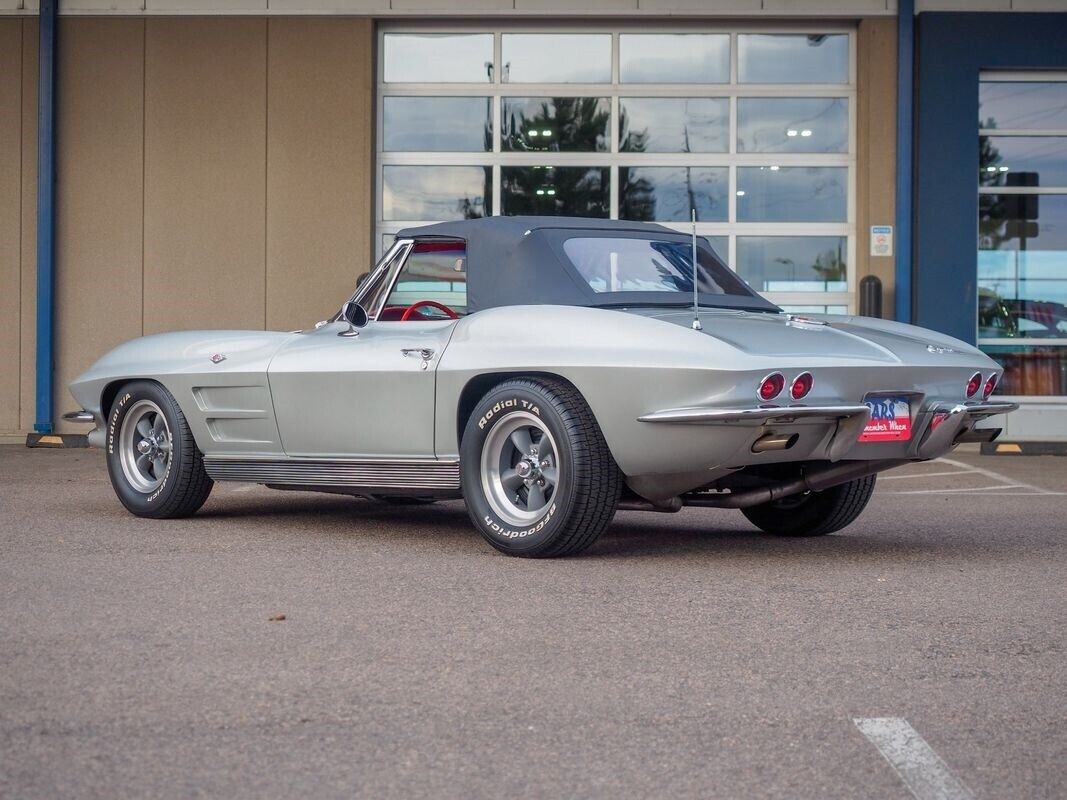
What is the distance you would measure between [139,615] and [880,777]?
95.4 inches

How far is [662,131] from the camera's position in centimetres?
1527

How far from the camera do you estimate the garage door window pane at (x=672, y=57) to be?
50.1 ft

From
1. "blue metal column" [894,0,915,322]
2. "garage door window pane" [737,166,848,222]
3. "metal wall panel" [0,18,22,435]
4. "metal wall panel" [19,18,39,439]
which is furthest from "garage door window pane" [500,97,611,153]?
"metal wall panel" [0,18,22,435]

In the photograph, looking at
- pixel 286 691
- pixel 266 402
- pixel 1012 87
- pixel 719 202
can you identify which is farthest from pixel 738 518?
pixel 1012 87

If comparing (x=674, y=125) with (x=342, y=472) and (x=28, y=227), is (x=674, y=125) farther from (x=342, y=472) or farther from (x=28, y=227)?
(x=342, y=472)

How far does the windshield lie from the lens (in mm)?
6188

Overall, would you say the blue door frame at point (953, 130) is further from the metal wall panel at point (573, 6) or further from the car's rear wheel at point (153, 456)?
the car's rear wheel at point (153, 456)

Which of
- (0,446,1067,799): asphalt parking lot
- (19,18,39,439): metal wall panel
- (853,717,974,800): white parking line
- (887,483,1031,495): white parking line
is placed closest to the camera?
(853,717,974,800): white parking line

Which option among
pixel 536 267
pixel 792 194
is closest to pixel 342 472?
pixel 536 267

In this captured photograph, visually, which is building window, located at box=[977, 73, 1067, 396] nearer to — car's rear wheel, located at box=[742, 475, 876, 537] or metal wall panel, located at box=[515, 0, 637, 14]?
metal wall panel, located at box=[515, 0, 637, 14]

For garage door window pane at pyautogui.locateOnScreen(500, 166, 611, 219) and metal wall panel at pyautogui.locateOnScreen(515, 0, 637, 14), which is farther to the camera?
garage door window pane at pyautogui.locateOnScreen(500, 166, 611, 219)

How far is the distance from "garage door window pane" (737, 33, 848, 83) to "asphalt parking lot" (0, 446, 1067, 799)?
938 cm

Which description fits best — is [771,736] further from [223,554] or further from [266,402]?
[266,402]

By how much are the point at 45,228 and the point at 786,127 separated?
290 inches
